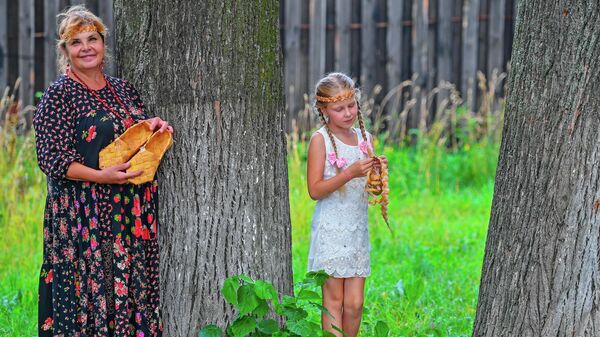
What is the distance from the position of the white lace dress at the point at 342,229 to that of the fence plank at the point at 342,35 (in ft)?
18.0

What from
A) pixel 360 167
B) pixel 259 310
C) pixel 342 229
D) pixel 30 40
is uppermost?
pixel 30 40

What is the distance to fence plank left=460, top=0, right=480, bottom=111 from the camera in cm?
988

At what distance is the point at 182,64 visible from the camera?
12.9 ft

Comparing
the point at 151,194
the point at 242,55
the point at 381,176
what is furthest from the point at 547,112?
the point at 151,194

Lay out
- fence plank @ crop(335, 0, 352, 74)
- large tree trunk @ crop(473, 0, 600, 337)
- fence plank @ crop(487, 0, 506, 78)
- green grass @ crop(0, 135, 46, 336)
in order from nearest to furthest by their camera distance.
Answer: large tree trunk @ crop(473, 0, 600, 337) < green grass @ crop(0, 135, 46, 336) < fence plank @ crop(335, 0, 352, 74) < fence plank @ crop(487, 0, 506, 78)

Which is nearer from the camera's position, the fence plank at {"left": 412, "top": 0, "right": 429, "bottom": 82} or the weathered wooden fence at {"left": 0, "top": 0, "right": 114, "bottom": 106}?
the weathered wooden fence at {"left": 0, "top": 0, "right": 114, "bottom": 106}

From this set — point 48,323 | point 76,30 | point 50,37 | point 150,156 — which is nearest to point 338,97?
point 150,156

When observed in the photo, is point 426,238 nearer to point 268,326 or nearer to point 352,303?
point 352,303

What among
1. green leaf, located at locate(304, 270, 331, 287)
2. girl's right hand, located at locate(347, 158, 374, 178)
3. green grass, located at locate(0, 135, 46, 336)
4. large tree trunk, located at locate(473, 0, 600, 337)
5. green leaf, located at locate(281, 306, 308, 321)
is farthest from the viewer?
green grass, located at locate(0, 135, 46, 336)

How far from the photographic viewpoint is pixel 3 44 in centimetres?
921

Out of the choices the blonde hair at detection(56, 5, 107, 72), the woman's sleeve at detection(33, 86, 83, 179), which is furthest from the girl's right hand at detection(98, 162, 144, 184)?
the blonde hair at detection(56, 5, 107, 72)

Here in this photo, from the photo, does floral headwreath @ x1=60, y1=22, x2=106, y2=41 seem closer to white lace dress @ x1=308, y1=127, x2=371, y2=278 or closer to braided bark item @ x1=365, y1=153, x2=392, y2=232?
white lace dress @ x1=308, y1=127, x2=371, y2=278

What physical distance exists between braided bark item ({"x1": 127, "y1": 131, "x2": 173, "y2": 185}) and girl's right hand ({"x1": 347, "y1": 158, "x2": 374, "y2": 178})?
838 mm

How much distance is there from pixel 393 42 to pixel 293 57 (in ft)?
3.41
